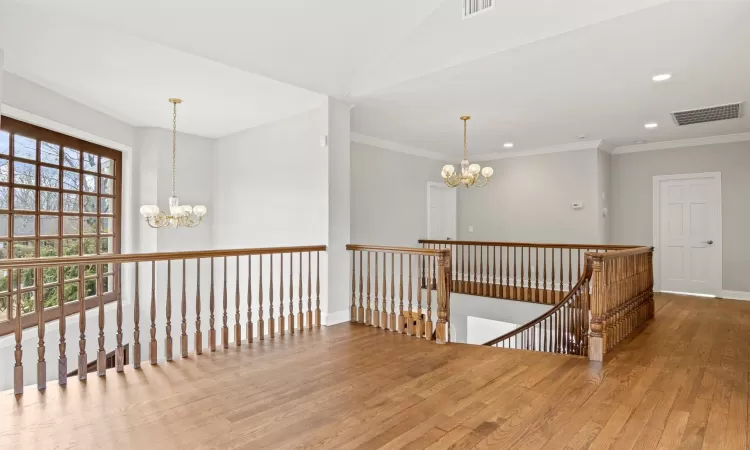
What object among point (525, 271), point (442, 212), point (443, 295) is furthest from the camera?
point (442, 212)

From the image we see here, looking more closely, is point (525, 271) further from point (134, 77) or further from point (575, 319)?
point (134, 77)

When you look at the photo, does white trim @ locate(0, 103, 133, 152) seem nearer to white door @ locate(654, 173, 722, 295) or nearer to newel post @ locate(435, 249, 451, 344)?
newel post @ locate(435, 249, 451, 344)

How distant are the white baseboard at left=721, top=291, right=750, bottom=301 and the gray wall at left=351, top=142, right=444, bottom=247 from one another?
5056 mm

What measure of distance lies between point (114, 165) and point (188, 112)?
1.56 m

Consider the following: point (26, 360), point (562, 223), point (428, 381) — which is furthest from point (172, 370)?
point (562, 223)

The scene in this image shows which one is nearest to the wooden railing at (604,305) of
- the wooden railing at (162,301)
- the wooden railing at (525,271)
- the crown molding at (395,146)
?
the wooden railing at (525,271)

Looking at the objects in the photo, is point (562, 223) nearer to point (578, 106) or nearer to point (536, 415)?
point (578, 106)

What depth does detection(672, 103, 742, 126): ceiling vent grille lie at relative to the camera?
16.8ft

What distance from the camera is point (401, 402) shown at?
270cm

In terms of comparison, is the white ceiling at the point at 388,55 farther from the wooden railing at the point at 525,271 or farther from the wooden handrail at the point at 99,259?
the wooden railing at the point at 525,271

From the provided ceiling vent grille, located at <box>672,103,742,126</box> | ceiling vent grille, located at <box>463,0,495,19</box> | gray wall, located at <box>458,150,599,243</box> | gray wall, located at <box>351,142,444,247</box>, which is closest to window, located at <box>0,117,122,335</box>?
gray wall, located at <box>351,142,444,247</box>

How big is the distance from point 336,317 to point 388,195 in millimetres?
2986

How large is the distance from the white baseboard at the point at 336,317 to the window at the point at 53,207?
241 cm

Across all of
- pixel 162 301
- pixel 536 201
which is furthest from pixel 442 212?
pixel 162 301
